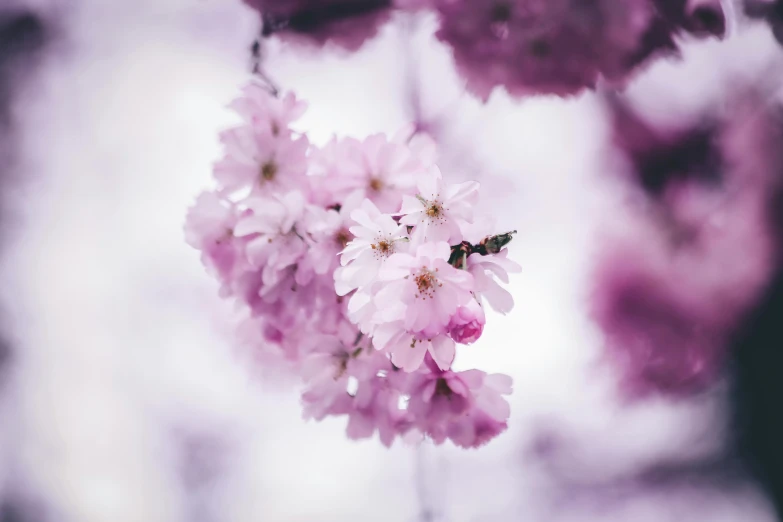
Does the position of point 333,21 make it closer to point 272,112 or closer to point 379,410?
point 272,112

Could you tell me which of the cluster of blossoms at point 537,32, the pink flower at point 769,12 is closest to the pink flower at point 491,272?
the cluster of blossoms at point 537,32

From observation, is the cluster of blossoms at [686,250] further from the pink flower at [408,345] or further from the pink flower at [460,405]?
the pink flower at [408,345]

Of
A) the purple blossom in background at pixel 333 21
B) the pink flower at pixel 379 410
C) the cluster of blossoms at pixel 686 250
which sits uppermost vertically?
the purple blossom in background at pixel 333 21

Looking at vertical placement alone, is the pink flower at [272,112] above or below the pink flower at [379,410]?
above

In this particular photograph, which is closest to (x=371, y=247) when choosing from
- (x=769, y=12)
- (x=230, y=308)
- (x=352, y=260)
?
(x=352, y=260)

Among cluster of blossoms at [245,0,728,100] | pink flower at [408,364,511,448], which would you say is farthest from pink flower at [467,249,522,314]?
cluster of blossoms at [245,0,728,100]

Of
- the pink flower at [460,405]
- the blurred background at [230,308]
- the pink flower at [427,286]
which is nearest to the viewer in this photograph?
the pink flower at [427,286]

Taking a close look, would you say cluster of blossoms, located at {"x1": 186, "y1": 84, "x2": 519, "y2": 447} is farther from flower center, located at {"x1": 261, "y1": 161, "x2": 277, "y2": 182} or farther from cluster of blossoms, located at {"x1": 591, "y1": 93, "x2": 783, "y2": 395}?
cluster of blossoms, located at {"x1": 591, "y1": 93, "x2": 783, "y2": 395}
